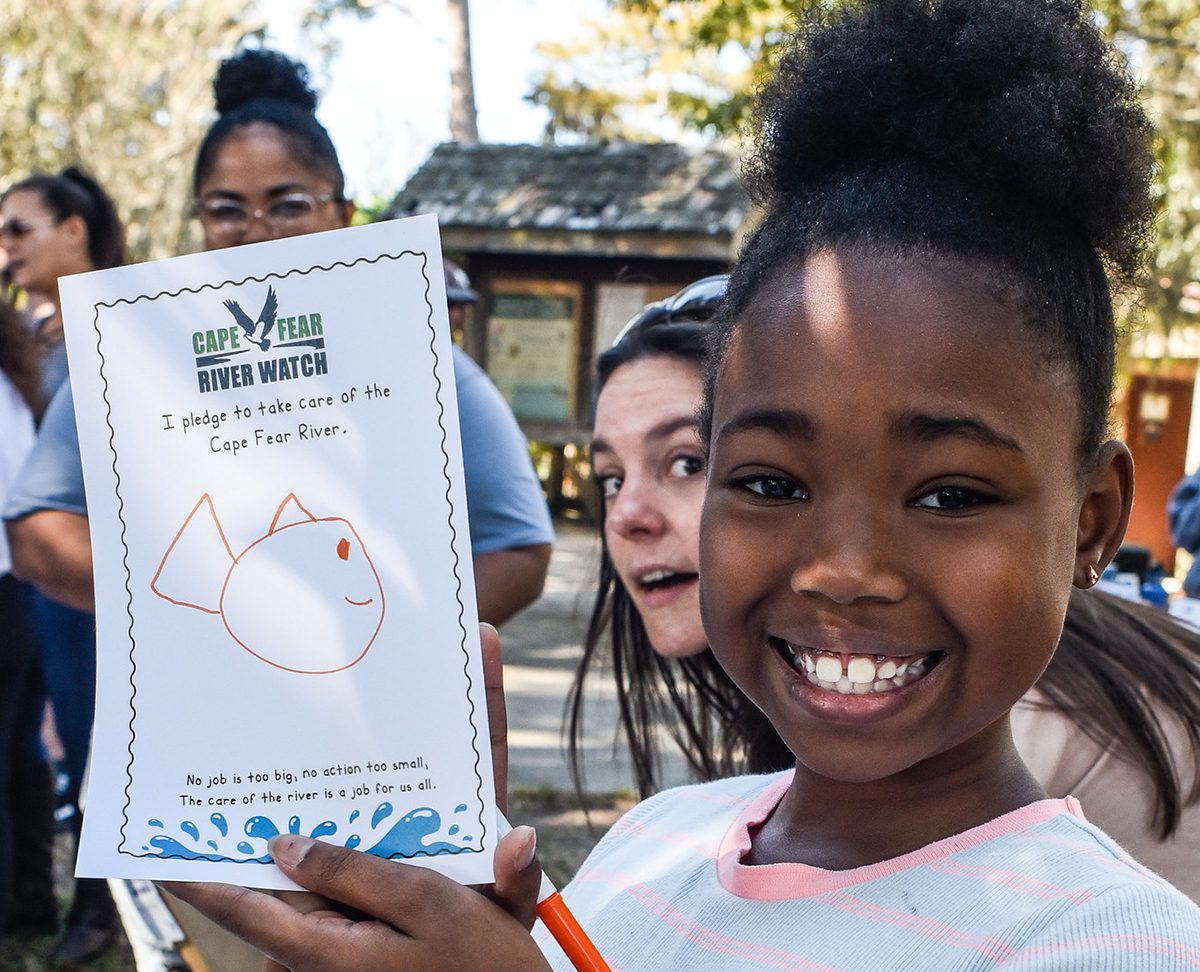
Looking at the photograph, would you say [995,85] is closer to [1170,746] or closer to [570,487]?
[1170,746]

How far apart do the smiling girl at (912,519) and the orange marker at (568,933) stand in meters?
0.03

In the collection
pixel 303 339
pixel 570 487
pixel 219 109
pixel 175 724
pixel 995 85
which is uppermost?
pixel 219 109

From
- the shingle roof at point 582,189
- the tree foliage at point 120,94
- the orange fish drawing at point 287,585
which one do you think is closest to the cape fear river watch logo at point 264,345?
the orange fish drawing at point 287,585

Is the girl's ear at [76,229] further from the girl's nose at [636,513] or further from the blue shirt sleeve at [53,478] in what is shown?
the girl's nose at [636,513]

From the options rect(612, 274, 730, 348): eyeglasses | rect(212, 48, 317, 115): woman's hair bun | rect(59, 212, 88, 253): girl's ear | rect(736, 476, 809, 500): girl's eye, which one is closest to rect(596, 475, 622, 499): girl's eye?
rect(612, 274, 730, 348): eyeglasses

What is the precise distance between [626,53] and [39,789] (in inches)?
738

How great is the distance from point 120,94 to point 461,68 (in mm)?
3676

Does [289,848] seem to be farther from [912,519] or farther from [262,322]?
[912,519]

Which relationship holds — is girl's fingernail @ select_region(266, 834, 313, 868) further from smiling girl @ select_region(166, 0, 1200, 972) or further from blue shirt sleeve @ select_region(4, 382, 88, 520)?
blue shirt sleeve @ select_region(4, 382, 88, 520)

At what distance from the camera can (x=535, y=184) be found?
33.6 feet

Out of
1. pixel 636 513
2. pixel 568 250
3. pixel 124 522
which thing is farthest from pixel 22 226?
pixel 568 250

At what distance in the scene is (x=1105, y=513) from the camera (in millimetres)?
1243

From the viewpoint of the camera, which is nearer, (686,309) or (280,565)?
(280,565)

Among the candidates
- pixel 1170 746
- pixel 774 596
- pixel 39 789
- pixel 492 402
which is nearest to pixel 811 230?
pixel 774 596
